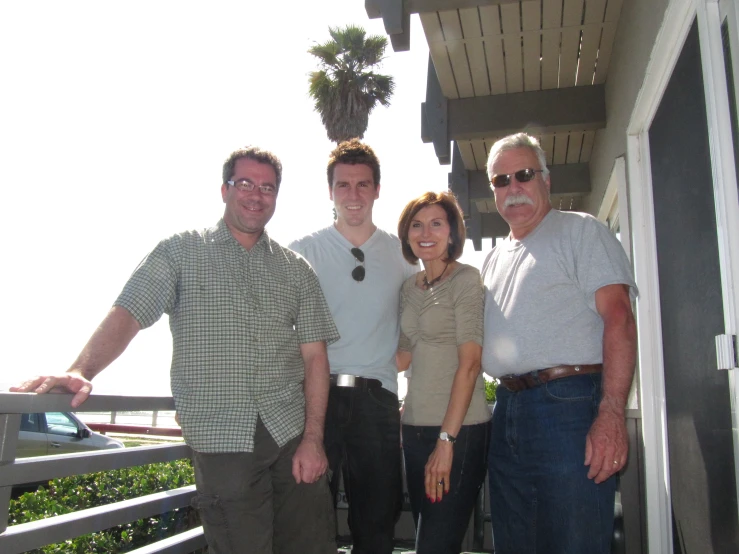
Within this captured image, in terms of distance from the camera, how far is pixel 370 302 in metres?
2.34

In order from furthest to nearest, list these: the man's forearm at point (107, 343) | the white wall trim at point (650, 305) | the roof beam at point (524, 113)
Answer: the roof beam at point (524, 113), the white wall trim at point (650, 305), the man's forearm at point (107, 343)

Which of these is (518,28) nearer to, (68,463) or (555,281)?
(555,281)

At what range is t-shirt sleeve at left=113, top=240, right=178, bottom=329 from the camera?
1.87 meters

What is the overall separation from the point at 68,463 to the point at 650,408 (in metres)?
2.45

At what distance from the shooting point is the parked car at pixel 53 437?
8156 millimetres

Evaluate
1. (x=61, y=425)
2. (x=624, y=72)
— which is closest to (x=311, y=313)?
(x=624, y=72)

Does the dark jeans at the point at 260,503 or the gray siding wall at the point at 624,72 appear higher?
the gray siding wall at the point at 624,72

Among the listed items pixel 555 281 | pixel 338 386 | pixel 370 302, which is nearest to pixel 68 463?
pixel 338 386

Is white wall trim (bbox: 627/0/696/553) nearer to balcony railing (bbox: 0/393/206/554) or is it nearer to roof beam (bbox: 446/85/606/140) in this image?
roof beam (bbox: 446/85/606/140)

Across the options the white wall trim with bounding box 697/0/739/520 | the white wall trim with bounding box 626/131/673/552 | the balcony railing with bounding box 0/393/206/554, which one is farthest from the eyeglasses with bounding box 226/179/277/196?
the white wall trim with bounding box 626/131/673/552

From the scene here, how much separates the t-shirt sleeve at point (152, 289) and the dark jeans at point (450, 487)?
0.90 m

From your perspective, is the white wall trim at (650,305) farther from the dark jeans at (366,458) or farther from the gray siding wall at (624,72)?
the dark jeans at (366,458)

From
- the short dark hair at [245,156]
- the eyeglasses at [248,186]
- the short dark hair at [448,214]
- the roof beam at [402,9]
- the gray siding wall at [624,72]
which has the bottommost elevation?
the short dark hair at [448,214]

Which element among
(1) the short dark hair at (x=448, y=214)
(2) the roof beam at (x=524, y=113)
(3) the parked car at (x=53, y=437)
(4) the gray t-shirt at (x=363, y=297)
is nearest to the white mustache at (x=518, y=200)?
(1) the short dark hair at (x=448, y=214)
